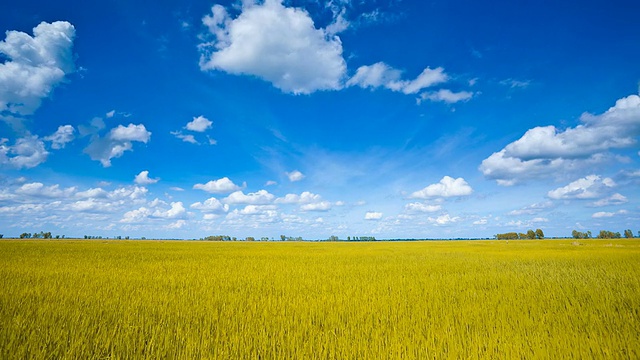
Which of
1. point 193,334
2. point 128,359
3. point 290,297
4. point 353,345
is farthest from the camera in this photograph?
point 290,297

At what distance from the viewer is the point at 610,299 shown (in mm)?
6312

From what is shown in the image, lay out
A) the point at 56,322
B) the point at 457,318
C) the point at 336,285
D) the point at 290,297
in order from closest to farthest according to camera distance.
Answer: the point at 56,322
the point at 457,318
the point at 290,297
the point at 336,285

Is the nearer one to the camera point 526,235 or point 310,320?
point 310,320

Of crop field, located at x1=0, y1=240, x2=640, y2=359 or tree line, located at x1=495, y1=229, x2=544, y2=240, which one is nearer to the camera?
crop field, located at x1=0, y1=240, x2=640, y2=359

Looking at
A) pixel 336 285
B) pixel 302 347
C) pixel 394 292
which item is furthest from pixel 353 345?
pixel 336 285

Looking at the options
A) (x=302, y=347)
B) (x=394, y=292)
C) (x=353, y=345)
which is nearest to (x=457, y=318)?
(x=394, y=292)

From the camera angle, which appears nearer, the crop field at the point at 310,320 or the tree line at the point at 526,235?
the crop field at the point at 310,320

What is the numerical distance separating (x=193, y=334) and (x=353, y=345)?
219 cm

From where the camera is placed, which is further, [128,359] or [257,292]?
[257,292]

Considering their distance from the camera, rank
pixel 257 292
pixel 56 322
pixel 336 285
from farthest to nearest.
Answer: pixel 336 285
pixel 257 292
pixel 56 322

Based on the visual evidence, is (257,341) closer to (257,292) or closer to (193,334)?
(193,334)

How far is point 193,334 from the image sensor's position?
388cm

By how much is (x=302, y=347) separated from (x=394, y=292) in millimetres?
3684

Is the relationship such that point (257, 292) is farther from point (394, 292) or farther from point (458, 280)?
point (458, 280)
